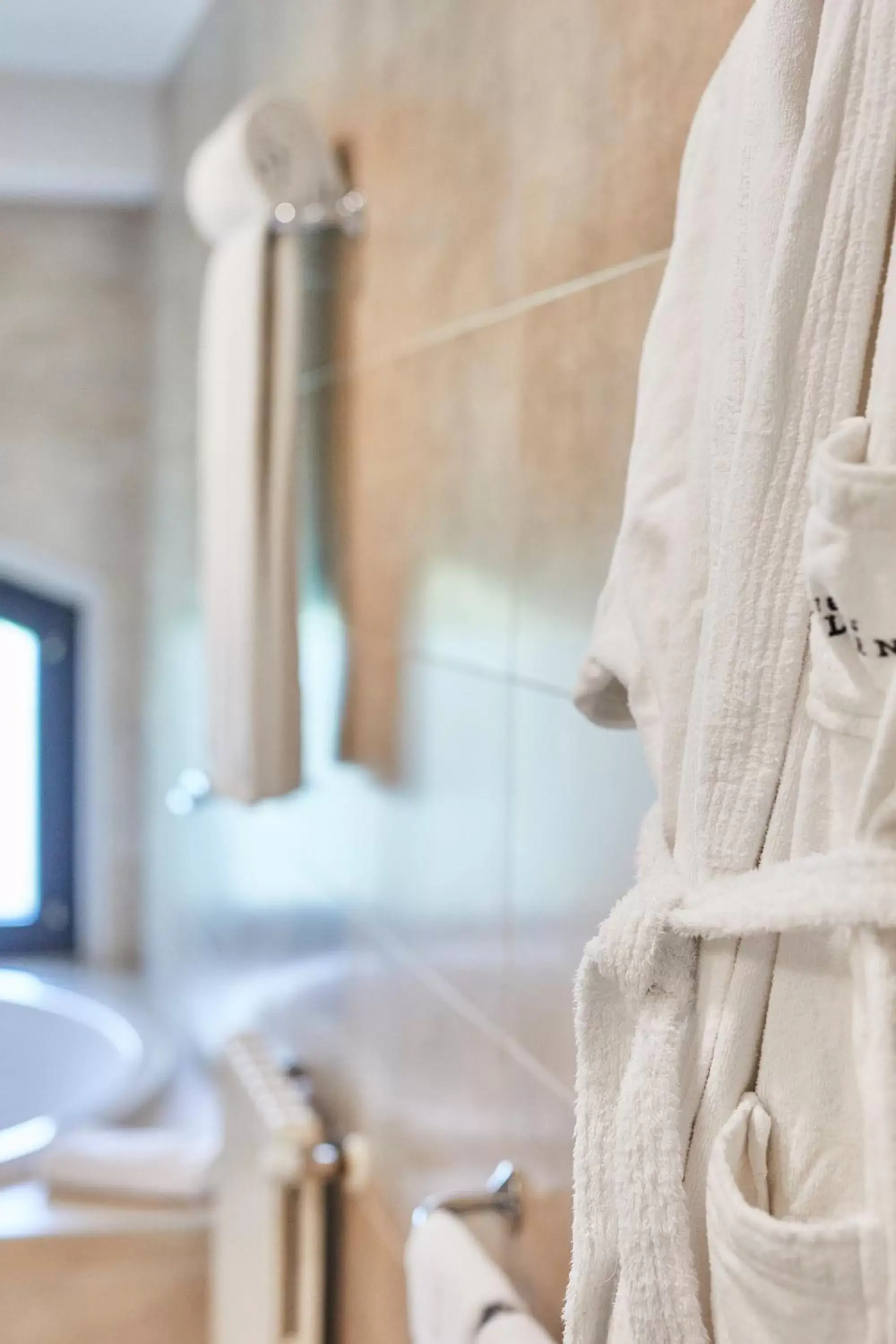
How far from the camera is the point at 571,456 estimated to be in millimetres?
1153

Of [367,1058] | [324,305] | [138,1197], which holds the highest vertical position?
[324,305]

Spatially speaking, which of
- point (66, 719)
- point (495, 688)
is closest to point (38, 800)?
point (66, 719)

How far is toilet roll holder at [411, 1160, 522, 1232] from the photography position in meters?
1.27

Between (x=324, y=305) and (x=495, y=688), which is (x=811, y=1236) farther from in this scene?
(x=324, y=305)

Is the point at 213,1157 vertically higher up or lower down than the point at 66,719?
lower down

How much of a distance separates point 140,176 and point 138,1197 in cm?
203

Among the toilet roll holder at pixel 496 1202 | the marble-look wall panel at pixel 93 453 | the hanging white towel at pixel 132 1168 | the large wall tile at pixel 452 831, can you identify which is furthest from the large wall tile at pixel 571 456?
the marble-look wall panel at pixel 93 453

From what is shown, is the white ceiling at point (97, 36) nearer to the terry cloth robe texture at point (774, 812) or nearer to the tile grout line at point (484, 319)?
the tile grout line at point (484, 319)

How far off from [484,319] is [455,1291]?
83 cm

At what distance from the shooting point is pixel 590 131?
1.12 metres

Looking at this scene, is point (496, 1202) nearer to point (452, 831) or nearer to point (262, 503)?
point (452, 831)

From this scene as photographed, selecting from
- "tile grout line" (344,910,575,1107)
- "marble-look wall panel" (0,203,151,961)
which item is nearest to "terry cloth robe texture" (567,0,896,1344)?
"tile grout line" (344,910,575,1107)

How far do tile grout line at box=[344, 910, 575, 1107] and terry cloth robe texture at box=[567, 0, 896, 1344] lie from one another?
50 centimetres

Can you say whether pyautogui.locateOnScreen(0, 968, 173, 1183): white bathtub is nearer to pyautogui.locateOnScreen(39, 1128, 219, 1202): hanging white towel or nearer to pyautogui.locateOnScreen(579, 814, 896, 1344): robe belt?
pyautogui.locateOnScreen(39, 1128, 219, 1202): hanging white towel
